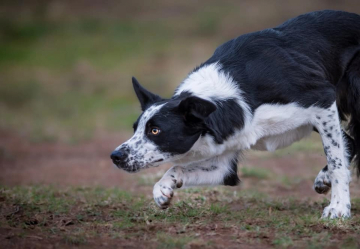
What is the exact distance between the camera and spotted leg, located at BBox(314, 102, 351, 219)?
17.2ft

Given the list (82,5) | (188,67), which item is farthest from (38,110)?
(82,5)

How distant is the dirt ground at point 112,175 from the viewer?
4.27 meters

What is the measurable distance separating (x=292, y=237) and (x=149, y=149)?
1.44 m

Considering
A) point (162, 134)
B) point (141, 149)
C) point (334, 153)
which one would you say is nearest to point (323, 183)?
point (334, 153)

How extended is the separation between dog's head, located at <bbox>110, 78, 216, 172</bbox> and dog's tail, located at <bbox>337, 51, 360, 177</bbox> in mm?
1698

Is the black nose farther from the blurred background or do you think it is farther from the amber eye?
the blurred background

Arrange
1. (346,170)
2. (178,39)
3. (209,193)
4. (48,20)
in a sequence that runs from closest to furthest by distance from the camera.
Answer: (346,170), (209,193), (178,39), (48,20)

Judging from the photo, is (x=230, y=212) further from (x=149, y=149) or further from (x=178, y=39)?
(x=178, y=39)

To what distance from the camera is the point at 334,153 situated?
17.6 ft

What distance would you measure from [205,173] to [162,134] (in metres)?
0.82

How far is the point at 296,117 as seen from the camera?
5242mm

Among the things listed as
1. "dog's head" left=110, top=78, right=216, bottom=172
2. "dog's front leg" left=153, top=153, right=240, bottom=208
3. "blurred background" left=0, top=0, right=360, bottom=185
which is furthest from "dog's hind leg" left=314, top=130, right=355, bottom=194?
"blurred background" left=0, top=0, right=360, bottom=185

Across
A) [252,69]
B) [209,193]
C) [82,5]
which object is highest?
[82,5]

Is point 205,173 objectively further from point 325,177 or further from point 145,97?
point 325,177
